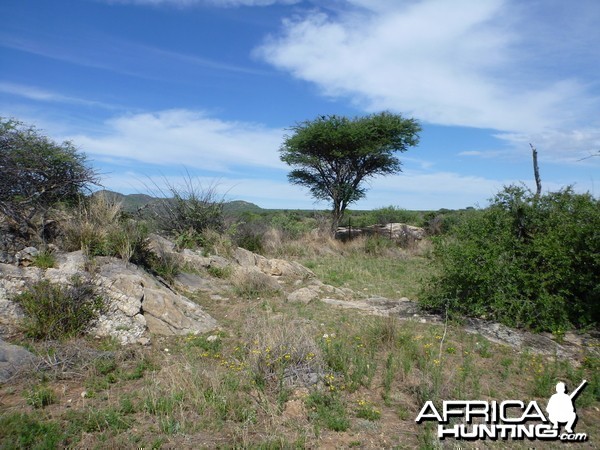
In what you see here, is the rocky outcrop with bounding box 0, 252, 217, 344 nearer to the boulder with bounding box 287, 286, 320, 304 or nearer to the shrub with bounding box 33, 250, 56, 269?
the shrub with bounding box 33, 250, 56, 269

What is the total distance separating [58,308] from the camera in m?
5.21

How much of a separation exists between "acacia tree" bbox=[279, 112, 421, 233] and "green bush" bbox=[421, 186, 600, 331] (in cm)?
1288

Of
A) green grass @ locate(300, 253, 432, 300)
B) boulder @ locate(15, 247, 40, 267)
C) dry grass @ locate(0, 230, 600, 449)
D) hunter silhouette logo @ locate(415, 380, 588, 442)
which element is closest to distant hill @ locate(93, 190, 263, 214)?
boulder @ locate(15, 247, 40, 267)

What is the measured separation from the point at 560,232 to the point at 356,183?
592 inches

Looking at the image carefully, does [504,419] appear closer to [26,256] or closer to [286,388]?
[286,388]

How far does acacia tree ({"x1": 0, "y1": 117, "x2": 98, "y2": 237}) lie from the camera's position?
696 cm

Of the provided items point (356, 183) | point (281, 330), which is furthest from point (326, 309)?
point (356, 183)

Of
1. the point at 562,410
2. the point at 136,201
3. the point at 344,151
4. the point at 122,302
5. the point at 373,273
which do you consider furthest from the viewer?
the point at 344,151

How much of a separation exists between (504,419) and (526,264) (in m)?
3.90

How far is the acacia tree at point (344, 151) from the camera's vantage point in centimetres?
2011

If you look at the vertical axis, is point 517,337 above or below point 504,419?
above

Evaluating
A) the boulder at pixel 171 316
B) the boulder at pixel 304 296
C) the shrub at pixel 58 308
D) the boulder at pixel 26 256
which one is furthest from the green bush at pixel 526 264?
the boulder at pixel 26 256

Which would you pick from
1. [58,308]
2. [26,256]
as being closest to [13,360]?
[58,308]

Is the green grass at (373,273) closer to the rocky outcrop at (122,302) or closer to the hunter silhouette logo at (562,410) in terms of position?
the hunter silhouette logo at (562,410)
